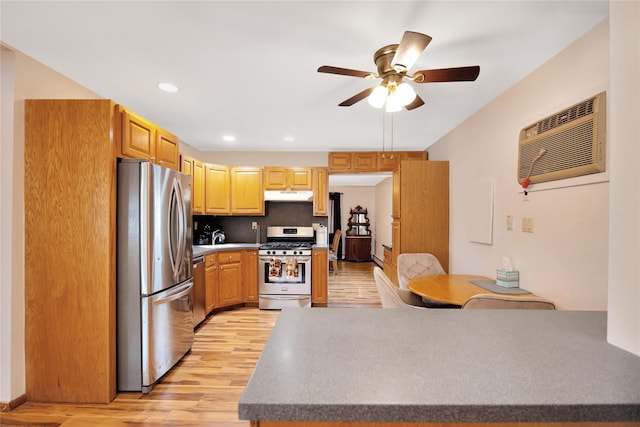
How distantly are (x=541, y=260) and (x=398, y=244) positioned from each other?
1.79m

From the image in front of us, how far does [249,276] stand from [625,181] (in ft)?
13.0

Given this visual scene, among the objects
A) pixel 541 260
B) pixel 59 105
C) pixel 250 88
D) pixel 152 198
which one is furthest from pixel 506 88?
pixel 59 105

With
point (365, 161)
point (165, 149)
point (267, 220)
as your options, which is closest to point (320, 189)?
point (365, 161)

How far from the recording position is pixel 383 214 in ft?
25.4

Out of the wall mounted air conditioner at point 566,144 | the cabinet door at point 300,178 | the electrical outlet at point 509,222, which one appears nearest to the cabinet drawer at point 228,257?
the cabinet door at point 300,178

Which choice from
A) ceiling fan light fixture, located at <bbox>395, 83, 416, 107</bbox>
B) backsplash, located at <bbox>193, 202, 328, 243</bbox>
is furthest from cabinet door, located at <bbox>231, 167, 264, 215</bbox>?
ceiling fan light fixture, located at <bbox>395, 83, 416, 107</bbox>

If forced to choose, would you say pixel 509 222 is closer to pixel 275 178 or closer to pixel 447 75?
pixel 447 75

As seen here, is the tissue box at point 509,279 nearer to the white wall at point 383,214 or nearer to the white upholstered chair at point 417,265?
the white upholstered chair at point 417,265

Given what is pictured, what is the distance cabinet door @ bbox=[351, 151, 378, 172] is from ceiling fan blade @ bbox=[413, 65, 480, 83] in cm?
282

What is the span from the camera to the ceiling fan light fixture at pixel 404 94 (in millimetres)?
1788

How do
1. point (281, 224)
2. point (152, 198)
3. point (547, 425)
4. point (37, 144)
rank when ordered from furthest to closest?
point (281, 224) < point (152, 198) < point (37, 144) < point (547, 425)

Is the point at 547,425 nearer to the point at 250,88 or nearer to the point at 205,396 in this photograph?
the point at 205,396

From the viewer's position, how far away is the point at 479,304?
162 centimetres

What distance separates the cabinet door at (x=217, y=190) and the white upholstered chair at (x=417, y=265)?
2.72 metres
